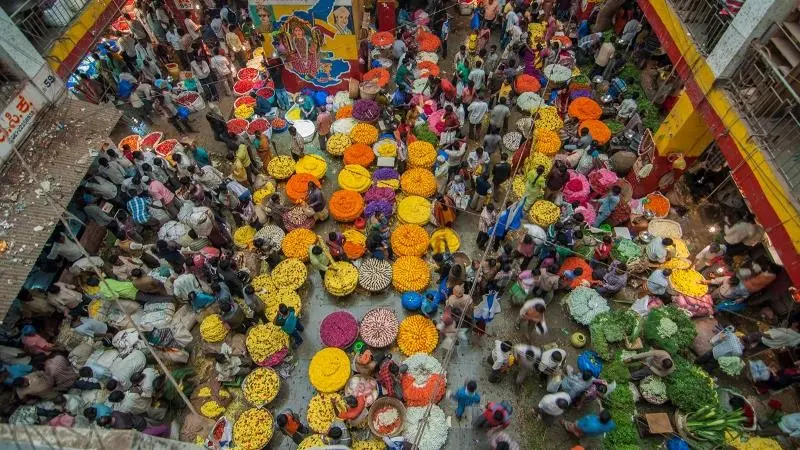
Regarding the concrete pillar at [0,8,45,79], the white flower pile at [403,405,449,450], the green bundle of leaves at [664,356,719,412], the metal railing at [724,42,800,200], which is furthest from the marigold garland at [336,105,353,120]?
the green bundle of leaves at [664,356,719,412]

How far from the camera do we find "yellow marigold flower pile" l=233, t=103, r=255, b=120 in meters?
13.7

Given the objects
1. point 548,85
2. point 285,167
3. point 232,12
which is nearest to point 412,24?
point 548,85

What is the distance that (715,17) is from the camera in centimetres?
1016

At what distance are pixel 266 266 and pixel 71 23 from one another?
24.7 ft

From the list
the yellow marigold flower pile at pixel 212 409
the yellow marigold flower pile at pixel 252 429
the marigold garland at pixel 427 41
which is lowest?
the yellow marigold flower pile at pixel 212 409

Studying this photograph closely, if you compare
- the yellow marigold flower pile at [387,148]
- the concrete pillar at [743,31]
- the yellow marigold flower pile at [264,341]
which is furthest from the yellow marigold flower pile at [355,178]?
the concrete pillar at [743,31]

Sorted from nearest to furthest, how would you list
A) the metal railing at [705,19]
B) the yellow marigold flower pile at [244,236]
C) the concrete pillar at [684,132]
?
the metal railing at [705,19], the concrete pillar at [684,132], the yellow marigold flower pile at [244,236]

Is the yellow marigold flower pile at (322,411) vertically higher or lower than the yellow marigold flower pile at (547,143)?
lower

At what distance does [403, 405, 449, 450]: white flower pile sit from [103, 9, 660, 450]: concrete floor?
396mm

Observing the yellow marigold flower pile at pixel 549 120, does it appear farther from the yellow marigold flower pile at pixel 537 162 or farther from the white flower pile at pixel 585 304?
the white flower pile at pixel 585 304

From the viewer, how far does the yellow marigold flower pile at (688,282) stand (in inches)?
384

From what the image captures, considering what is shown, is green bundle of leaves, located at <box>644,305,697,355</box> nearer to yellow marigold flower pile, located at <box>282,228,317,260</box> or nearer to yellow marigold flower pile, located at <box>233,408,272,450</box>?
yellow marigold flower pile, located at <box>282,228,317,260</box>

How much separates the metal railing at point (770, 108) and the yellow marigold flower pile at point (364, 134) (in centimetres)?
846

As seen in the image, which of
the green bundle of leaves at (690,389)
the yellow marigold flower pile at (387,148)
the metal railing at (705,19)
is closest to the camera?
the green bundle of leaves at (690,389)
